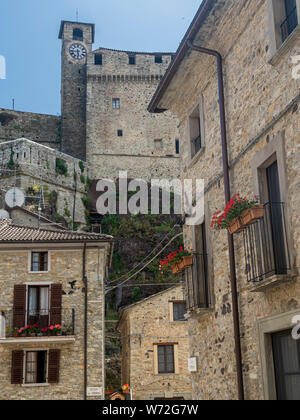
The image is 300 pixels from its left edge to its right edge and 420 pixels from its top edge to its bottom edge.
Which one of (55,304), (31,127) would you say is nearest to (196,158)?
(55,304)

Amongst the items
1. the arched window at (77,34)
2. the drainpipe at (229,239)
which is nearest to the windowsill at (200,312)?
the drainpipe at (229,239)

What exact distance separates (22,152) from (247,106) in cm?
3343

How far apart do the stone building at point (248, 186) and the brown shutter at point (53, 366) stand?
866 centimetres

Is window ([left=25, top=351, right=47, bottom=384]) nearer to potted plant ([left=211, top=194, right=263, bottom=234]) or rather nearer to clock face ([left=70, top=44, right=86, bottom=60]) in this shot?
potted plant ([left=211, top=194, right=263, bottom=234])

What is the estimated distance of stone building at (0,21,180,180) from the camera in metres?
50.5

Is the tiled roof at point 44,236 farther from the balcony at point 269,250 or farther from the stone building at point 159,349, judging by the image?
the balcony at point 269,250

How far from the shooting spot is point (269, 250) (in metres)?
7.13

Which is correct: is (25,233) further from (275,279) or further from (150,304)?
(275,279)

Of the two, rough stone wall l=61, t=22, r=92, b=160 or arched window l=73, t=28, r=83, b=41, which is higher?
arched window l=73, t=28, r=83, b=41

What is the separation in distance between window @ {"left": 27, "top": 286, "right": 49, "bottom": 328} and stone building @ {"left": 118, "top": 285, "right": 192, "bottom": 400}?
5.28 meters

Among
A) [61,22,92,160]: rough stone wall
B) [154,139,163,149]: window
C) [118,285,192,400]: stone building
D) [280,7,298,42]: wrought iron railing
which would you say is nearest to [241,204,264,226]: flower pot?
[280,7,298,42]: wrought iron railing

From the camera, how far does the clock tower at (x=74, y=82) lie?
5138cm

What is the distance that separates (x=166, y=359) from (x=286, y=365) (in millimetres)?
17019

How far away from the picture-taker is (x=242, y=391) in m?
8.05
